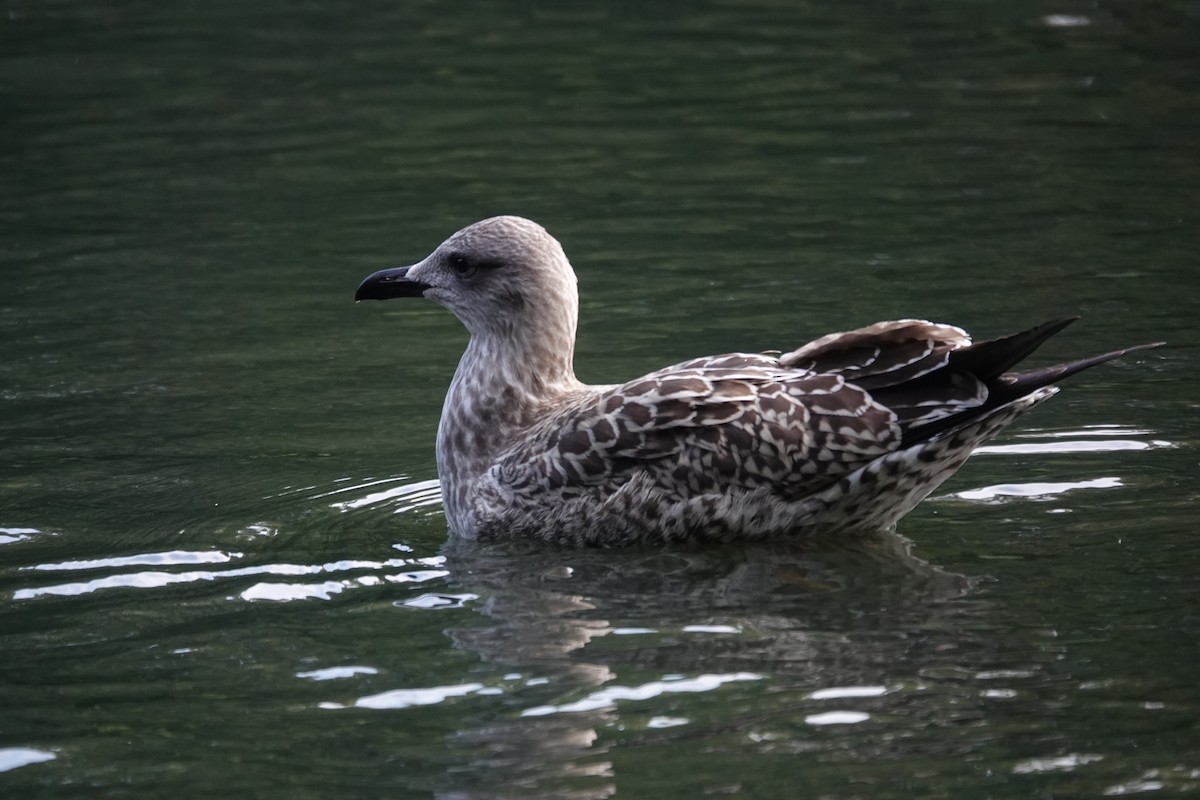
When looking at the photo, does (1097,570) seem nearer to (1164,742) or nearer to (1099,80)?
(1164,742)

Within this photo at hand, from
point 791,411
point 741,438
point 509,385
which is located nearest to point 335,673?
point 741,438

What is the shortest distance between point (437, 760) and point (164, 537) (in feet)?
9.55

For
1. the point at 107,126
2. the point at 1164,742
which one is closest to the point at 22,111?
the point at 107,126

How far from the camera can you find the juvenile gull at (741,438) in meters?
7.62

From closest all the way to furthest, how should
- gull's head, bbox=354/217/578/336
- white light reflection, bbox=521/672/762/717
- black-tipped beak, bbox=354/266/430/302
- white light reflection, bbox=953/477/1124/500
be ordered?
white light reflection, bbox=521/672/762/717, white light reflection, bbox=953/477/1124/500, gull's head, bbox=354/217/578/336, black-tipped beak, bbox=354/266/430/302

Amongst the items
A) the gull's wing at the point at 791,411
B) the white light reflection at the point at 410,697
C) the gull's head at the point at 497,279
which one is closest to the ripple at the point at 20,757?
the white light reflection at the point at 410,697

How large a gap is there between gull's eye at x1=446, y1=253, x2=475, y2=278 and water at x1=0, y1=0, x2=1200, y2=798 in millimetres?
1095

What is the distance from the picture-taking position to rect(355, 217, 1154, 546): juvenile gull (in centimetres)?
762

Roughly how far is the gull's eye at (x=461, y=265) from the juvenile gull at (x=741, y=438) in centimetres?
11

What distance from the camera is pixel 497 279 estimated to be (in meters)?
8.71

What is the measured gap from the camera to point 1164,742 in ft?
19.2

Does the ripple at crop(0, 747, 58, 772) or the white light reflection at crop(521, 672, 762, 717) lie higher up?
the ripple at crop(0, 747, 58, 772)

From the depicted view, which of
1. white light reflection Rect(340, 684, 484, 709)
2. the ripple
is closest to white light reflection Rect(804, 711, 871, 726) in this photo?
white light reflection Rect(340, 684, 484, 709)

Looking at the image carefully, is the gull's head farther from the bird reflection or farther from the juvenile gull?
the bird reflection
